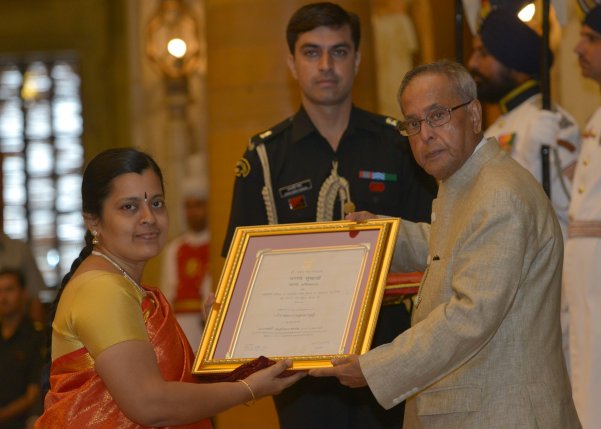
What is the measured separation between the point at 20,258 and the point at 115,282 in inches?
257

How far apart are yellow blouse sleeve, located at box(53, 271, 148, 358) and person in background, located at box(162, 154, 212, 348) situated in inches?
260

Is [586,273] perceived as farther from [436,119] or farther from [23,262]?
[23,262]

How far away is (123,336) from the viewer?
3844 mm

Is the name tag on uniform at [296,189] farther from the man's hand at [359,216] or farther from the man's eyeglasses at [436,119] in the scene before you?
the man's eyeglasses at [436,119]

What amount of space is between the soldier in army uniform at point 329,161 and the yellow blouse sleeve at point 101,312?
1246 millimetres

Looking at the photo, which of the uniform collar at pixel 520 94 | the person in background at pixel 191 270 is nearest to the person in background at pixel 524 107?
the uniform collar at pixel 520 94

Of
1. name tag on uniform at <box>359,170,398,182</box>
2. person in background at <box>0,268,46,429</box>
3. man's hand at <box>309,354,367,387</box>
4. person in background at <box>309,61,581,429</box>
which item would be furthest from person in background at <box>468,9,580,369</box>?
person in background at <box>0,268,46,429</box>

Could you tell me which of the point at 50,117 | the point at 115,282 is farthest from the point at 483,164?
the point at 50,117

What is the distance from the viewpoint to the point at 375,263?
4387mm

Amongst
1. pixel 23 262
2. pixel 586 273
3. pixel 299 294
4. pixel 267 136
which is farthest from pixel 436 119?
pixel 23 262

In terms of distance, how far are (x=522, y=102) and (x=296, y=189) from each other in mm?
2258

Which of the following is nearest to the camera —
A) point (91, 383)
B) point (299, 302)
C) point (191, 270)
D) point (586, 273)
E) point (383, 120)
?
point (91, 383)

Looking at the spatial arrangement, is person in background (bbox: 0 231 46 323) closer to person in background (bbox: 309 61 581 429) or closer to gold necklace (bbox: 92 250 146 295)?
gold necklace (bbox: 92 250 146 295)

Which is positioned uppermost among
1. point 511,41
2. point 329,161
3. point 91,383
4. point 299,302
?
point 511,41
